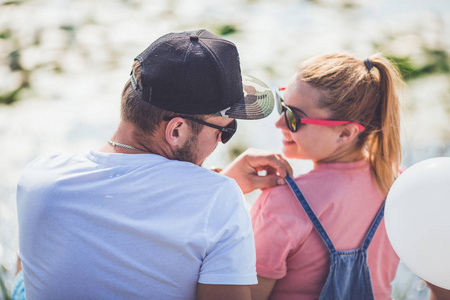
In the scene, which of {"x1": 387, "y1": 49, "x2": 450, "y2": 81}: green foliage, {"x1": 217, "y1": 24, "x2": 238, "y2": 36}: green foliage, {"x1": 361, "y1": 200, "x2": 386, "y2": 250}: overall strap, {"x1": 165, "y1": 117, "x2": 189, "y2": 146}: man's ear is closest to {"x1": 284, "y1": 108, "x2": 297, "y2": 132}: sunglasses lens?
{"x1": 361, "y1": 200, "x2": 386, "y2": 250}: overall strap

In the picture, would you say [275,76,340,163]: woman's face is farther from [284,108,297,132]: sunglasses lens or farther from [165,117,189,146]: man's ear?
[165,117,189,146]: man's ear

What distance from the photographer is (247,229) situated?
1.32 metres

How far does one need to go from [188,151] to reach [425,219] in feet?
2.43

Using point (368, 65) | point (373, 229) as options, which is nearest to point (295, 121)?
point (368, 65)

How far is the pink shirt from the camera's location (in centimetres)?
164

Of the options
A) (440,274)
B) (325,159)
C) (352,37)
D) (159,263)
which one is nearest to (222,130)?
(159,263)

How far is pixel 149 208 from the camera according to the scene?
4.10 ft

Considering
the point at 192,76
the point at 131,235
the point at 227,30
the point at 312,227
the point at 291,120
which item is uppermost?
the point at 192,76

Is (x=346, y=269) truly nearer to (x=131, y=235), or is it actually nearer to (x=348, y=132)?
(x=348, y=132)

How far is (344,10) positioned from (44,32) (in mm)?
2806

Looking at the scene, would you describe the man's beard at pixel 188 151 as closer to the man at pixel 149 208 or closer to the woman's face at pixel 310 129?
the man at pixel 149 208

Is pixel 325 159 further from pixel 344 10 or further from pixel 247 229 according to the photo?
pixel 344 10

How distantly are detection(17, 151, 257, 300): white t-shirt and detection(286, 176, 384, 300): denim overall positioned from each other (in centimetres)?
46

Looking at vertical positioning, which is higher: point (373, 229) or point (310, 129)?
point (310, 129)
